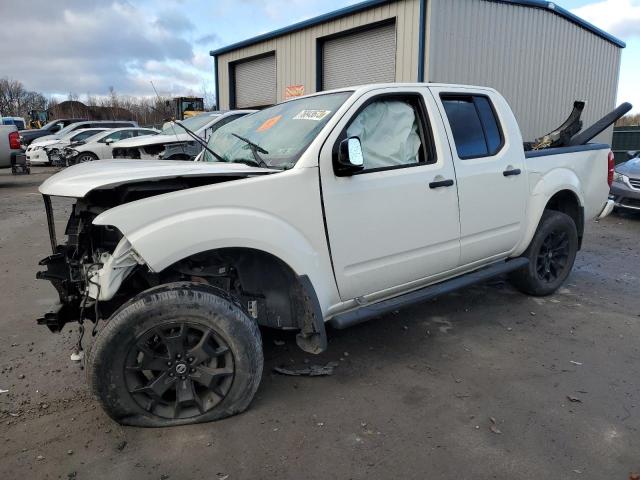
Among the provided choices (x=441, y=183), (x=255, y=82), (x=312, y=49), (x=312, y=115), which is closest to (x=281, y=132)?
(x=312, y=115)

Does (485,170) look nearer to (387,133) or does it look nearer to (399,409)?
(387,133)

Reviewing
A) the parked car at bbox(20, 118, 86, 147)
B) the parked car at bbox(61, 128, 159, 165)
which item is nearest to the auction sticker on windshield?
the parked car at bbox(61, 128, 159, 165)

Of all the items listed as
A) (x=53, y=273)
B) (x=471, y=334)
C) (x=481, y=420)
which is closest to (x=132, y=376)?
(x=53, y=273)

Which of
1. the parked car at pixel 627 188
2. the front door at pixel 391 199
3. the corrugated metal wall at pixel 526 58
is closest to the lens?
the front door at pixel 391 199

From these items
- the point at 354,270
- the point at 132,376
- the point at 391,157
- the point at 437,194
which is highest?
the point at 391,157

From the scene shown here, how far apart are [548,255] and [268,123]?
9.82ft

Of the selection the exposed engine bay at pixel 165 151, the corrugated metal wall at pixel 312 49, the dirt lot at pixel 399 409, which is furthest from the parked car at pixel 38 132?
the dirt lot at pixel 399 409

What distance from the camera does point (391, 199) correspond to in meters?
3.46

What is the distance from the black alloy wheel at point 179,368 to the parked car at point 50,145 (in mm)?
18335

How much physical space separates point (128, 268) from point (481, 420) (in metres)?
2.14

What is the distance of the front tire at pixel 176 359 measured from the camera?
272 cm

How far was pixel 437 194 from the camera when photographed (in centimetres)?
373

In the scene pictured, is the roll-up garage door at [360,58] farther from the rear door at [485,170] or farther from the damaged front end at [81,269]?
the damaged front end at [81,269]

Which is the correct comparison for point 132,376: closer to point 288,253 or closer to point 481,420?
point 288,253
